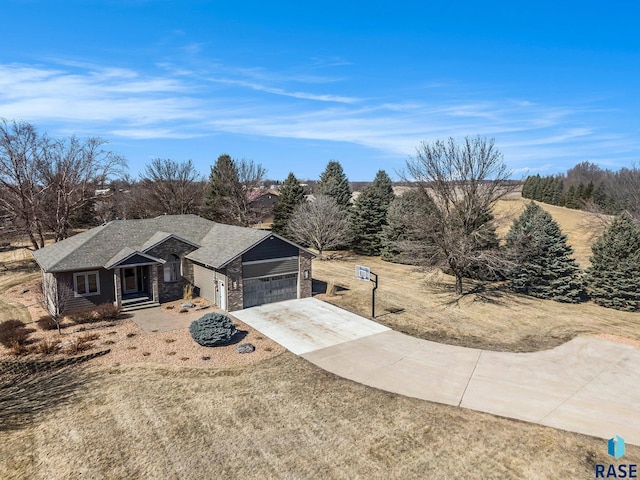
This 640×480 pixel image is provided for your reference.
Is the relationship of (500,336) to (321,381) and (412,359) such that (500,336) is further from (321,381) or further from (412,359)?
(321,381)

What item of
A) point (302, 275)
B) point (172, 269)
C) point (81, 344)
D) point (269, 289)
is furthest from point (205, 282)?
point (81, 344)

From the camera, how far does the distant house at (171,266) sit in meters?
23.0

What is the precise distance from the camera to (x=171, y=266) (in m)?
26.2

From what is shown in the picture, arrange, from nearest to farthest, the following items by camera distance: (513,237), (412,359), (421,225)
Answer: (412,359), (421,225), (513,237)

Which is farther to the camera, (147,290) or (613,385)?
(147,290)

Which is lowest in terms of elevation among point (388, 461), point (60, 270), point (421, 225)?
point (388, 461)

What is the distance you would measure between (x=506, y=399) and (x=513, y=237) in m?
19.7

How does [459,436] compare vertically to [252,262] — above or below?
below

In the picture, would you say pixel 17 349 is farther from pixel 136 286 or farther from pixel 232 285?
pixel 232 285

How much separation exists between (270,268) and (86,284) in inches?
432

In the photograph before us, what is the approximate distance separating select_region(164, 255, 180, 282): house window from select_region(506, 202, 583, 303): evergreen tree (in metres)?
23.4

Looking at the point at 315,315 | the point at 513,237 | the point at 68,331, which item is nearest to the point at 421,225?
the point at 513,237

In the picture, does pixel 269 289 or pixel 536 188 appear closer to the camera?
pixel 269 289

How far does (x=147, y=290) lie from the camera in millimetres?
25406
